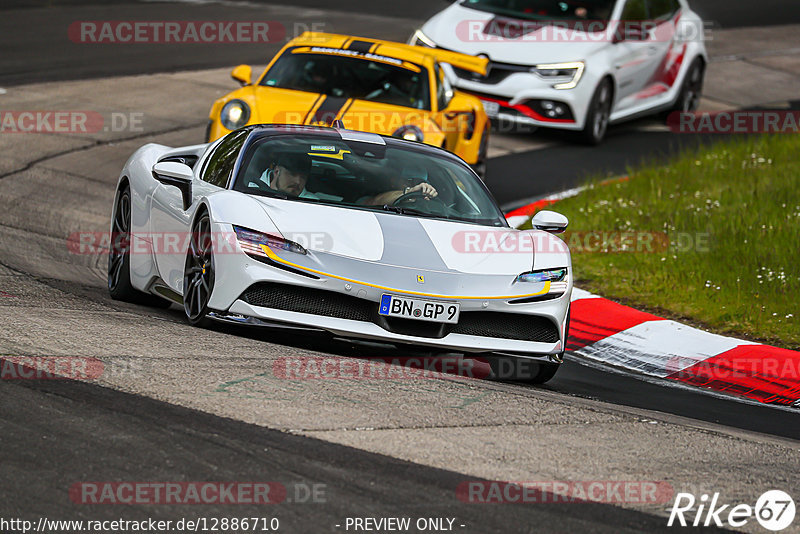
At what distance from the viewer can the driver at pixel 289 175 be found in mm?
7797

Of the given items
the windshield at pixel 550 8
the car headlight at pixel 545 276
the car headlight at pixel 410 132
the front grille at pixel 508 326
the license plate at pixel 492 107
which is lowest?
the license plate at pixel 492 107

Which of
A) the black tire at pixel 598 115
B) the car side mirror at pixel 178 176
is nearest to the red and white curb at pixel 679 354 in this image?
the car side mirror at pixel 178 176

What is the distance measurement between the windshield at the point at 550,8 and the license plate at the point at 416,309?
33.5ft

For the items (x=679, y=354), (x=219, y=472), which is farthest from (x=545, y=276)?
(x=219, y=472)

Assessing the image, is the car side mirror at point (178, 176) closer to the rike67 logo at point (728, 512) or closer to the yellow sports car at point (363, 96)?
the yellow sports car at point (363, 96)

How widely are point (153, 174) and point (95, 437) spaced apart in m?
3.48

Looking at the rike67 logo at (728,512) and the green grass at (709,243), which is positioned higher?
the rike67 logo at (728,512)

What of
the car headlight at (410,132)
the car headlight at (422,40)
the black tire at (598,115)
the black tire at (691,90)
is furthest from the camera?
the black tire at (691,90)

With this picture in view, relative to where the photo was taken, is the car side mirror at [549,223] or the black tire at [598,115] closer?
the car side mirror at [549,223]

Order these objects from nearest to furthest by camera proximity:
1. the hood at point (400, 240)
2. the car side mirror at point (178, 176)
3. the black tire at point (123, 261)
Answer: the hood at point (400, 240) → the car side mirror at point (178, 176) → the black tire at point (123, 261)

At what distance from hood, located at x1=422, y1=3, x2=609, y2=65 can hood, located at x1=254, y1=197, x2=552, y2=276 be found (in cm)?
840

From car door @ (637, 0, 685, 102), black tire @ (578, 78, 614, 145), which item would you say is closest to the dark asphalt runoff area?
black tire @ (578, 78, 614, 145)

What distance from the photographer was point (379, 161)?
8219 millimetres

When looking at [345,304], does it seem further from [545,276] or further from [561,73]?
[561,73]
